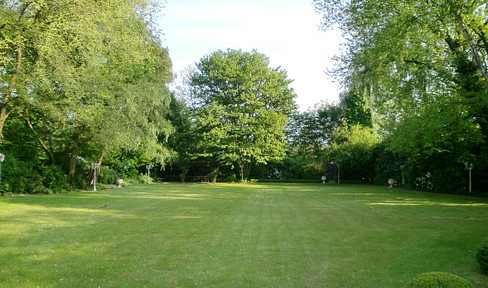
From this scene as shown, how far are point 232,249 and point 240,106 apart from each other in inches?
1286

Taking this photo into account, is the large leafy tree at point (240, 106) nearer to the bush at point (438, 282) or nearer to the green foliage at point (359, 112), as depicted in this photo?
the green foliage at point (359, 112)

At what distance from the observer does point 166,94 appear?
27.4m

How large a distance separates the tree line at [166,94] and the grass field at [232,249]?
4322 millimetres

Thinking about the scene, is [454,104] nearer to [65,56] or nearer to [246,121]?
[65,56]

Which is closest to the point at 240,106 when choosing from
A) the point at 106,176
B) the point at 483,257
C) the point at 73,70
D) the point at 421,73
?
the point at 106,176

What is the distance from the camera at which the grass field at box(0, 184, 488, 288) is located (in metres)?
5.14

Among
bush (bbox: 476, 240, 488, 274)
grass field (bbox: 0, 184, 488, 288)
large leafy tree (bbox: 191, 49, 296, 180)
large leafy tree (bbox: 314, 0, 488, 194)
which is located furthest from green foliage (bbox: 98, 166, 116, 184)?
bush (bbox: 476, 240, 488, 274)

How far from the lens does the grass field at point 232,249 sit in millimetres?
5145

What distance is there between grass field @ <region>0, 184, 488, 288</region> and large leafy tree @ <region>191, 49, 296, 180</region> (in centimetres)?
2641

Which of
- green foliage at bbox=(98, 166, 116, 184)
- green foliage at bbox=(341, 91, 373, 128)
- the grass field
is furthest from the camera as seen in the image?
green foliage at bbox=(341, 91, 373, 128)

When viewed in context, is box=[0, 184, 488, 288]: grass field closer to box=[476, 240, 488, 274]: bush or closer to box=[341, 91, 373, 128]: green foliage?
box=[476, 240, 488, 274]: bush

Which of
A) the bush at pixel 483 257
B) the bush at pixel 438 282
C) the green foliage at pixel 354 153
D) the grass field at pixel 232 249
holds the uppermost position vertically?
the green foliage at pixel 354 153

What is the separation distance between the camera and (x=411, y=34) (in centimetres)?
1316

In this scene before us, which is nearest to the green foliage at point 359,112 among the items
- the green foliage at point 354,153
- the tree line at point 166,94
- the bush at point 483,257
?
the green foliage at point 354,153
